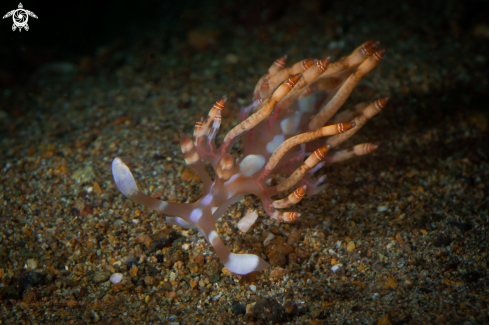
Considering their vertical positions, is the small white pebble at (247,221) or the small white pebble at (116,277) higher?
the small white pebble at (116,277)

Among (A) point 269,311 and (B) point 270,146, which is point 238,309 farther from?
(B) point 270,146

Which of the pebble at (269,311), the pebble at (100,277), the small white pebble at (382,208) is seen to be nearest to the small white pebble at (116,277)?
the pebble at (100,277)

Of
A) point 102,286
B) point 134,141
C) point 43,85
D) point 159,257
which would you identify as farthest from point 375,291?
point 43,85

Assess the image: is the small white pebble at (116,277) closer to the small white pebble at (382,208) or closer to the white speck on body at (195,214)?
the white speck on body at (195,214)

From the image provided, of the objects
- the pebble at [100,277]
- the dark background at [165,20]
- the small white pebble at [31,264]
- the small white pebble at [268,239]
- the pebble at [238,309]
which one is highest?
the dark background at [165,20]

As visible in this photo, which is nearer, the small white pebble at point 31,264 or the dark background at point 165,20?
the small white pebble at point 31,264

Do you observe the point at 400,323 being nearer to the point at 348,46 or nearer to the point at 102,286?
the point at 102,286

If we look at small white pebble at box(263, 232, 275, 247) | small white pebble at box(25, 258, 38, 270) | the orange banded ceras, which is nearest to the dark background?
the orange banded ceras
